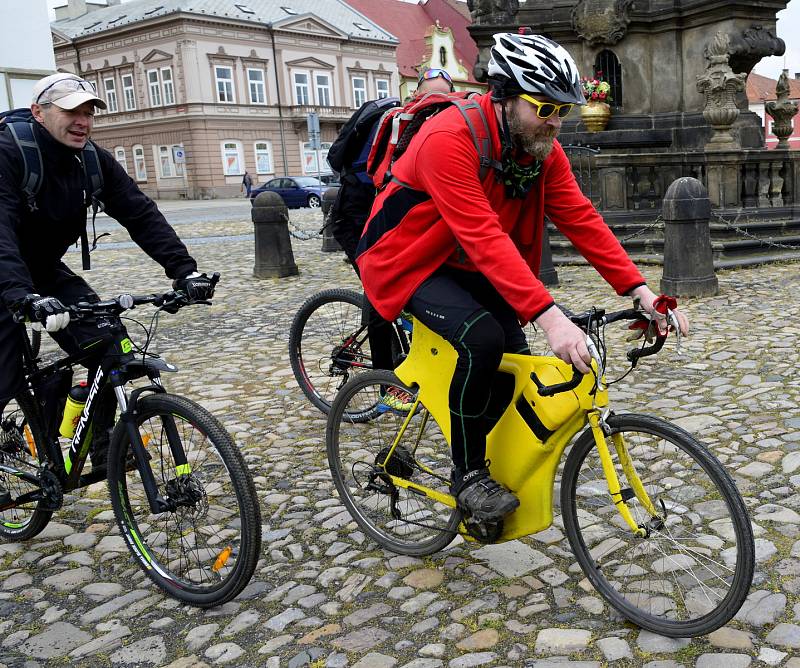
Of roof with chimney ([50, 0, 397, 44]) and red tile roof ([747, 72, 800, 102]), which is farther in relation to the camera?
red tile roof ([747, 72, 800, 102])

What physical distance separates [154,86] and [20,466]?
2009 inches

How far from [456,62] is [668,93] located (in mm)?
54482

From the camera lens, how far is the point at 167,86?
50750 mm

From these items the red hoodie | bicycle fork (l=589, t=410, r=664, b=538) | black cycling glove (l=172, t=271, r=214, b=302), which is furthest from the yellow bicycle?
black cycling glove (l=172, t=271, r=214, b=302)

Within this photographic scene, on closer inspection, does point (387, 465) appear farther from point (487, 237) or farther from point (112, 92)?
point (112, 92)

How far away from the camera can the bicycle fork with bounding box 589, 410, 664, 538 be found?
2.96m

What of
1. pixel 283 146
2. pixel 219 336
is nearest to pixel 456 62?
pixel 283 146

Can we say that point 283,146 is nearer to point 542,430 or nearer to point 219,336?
point 219,336

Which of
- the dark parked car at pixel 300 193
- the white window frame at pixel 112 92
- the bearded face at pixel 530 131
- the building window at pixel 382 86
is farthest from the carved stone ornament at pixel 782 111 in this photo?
the building window at pixel 382 86

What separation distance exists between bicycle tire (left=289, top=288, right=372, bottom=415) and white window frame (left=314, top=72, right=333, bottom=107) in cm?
5299

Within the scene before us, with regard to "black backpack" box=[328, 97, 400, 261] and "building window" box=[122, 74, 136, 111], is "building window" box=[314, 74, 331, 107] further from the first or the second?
"black backpack" box=[328, 97, 400, 261]

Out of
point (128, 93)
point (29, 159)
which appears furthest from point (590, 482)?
point (128, 93)

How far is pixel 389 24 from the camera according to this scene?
218 feet

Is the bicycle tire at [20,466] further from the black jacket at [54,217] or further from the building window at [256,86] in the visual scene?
the building window at [256,86]
